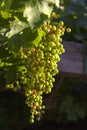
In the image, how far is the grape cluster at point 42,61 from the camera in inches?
48.2

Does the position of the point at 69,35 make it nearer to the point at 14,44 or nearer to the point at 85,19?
the point at 85,19

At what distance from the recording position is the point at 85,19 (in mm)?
2455

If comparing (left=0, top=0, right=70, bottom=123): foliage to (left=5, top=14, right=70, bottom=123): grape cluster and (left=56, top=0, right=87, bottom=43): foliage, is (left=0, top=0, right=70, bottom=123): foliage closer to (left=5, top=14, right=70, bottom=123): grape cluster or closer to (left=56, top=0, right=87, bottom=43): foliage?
(left=5, top=14, right=70, bottom=123): grape cluster

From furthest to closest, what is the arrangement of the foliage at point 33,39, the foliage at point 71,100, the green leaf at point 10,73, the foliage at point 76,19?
the foliage at point 71,100 < the foliage at point 76,19 < the green leaf at point 10,73 < the foliage at point 33,39

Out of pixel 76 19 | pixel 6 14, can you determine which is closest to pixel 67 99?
pixel 76 19

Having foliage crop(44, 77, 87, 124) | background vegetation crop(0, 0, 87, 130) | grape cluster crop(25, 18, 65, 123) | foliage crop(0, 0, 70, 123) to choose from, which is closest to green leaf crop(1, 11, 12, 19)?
foliage crop(0, 0, 70, 123)

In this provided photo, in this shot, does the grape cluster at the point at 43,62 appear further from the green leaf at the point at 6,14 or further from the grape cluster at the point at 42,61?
the green leaf at the point at 6,14

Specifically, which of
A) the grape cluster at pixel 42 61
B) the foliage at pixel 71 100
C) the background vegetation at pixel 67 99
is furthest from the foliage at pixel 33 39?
the foliage at pixel 71 100

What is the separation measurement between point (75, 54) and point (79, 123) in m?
1.03

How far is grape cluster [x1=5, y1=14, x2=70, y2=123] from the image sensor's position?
122 cm

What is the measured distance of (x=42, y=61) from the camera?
1220mm

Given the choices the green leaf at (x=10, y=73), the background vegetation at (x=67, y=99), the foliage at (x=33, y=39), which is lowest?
the background vegetation at (x=67, y=99)

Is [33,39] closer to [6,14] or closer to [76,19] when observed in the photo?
[6,14]

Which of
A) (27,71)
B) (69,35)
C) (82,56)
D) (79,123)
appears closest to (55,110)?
(79,123)
